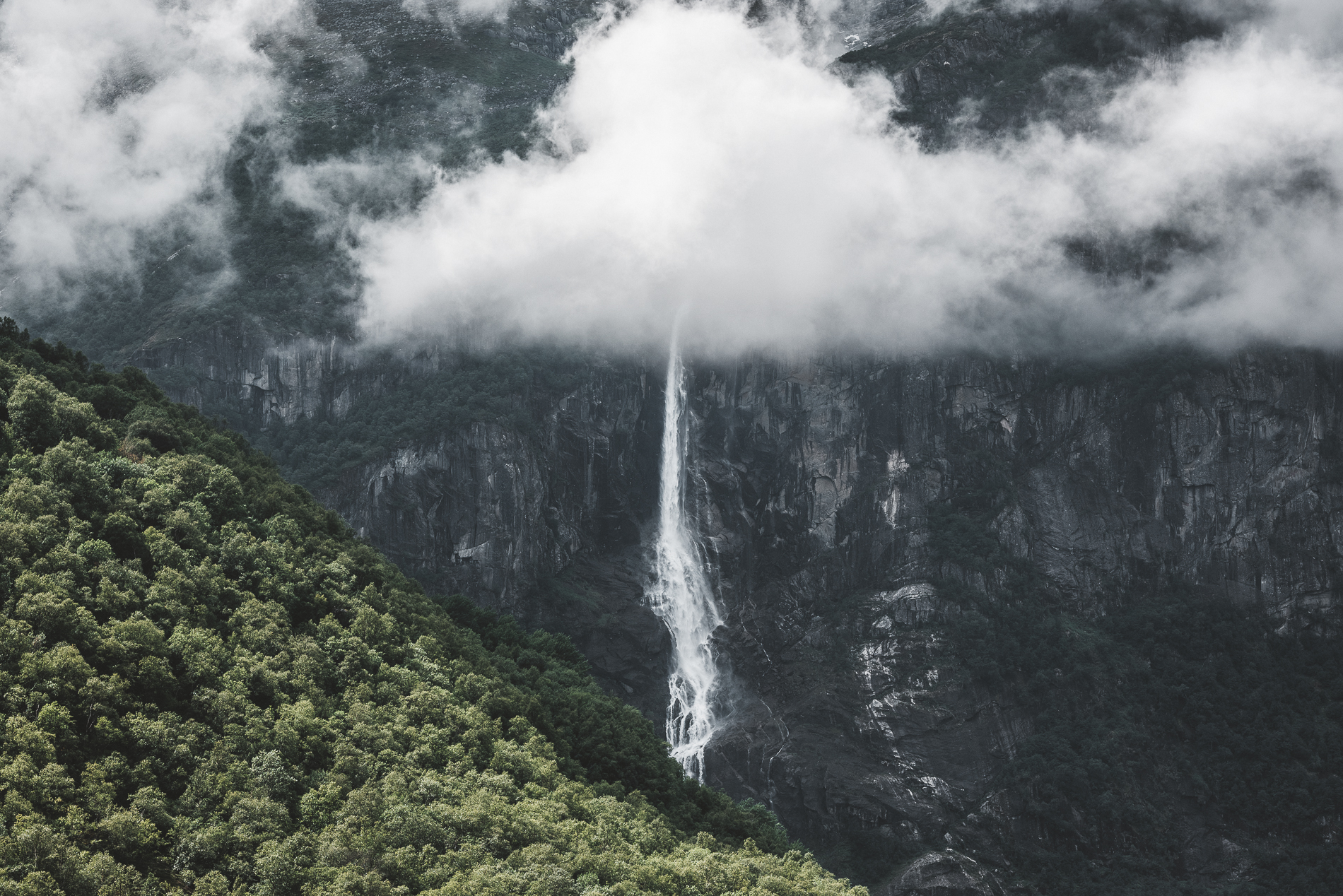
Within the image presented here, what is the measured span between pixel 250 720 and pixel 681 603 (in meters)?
111

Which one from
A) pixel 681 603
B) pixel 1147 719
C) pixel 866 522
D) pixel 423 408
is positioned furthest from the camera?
pixel 866 522

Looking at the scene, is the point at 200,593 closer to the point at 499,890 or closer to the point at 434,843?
the point at 434,843

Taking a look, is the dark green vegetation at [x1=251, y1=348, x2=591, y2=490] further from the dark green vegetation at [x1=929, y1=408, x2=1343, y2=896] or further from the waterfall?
the dark green vegetation at [x1=929, y1=408, x2=1343, y2=896]

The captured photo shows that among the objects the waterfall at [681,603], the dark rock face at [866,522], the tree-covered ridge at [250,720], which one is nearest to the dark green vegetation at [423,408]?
the dark rock face at [866,522]

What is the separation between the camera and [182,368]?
179m

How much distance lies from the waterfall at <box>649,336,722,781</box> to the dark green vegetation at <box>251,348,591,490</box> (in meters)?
15.8

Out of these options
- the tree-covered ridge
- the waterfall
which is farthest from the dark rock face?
the tree-covered ridge

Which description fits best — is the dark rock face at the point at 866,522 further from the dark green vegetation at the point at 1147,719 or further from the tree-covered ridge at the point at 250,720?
the tree-covered ridge at the point at 250,720

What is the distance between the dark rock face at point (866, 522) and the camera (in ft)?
543

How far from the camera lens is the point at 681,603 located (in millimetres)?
182000

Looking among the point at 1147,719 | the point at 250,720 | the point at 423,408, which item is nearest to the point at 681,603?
the point at 423,408

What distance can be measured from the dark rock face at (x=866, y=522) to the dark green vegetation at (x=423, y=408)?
2.01 m

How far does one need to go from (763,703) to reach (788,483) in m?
31.7

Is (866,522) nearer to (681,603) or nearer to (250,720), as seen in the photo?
(681,603)
